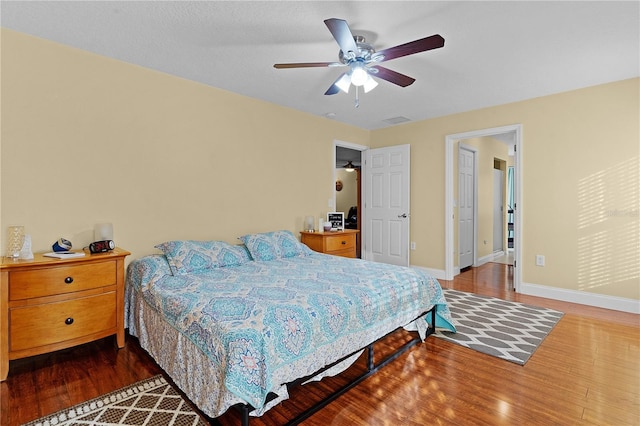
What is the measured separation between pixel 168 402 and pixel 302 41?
8.91ft

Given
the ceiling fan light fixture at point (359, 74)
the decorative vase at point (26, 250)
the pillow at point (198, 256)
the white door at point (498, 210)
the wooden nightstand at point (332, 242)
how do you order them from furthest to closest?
the white door at point (498, 210) → the wooden nightstand at point (332, 242) → the pillow at point (198, 256) → the ceiling fan light fixture at point (359, 74) → the decorative vase at point (26, 250)

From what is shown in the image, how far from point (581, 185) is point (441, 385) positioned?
321cm

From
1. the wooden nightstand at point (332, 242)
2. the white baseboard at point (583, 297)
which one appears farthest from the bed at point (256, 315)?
the white baseboard at point (583, 297)

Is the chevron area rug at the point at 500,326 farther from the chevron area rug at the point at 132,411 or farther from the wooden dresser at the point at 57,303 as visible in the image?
the wooden dresser at the point at 57,303

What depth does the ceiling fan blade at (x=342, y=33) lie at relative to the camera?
6.07ft

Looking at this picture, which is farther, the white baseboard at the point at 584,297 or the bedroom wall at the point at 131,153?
the white baseboard at the point at 584,297

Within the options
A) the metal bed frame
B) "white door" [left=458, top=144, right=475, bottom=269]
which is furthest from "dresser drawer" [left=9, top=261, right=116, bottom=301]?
"white door" [left=458, top=144, right=475, bottom=269]

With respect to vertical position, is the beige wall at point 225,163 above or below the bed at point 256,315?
above

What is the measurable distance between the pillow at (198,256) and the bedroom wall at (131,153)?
464 mm

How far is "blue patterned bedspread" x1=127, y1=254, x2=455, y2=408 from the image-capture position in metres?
1.51

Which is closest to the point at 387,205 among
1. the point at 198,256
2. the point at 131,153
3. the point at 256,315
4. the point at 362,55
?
the point at 362,55

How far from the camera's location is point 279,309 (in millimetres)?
1748

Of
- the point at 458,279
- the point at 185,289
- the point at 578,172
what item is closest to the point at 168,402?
the point at 185,289

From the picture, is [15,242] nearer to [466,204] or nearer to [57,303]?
[57,303]
